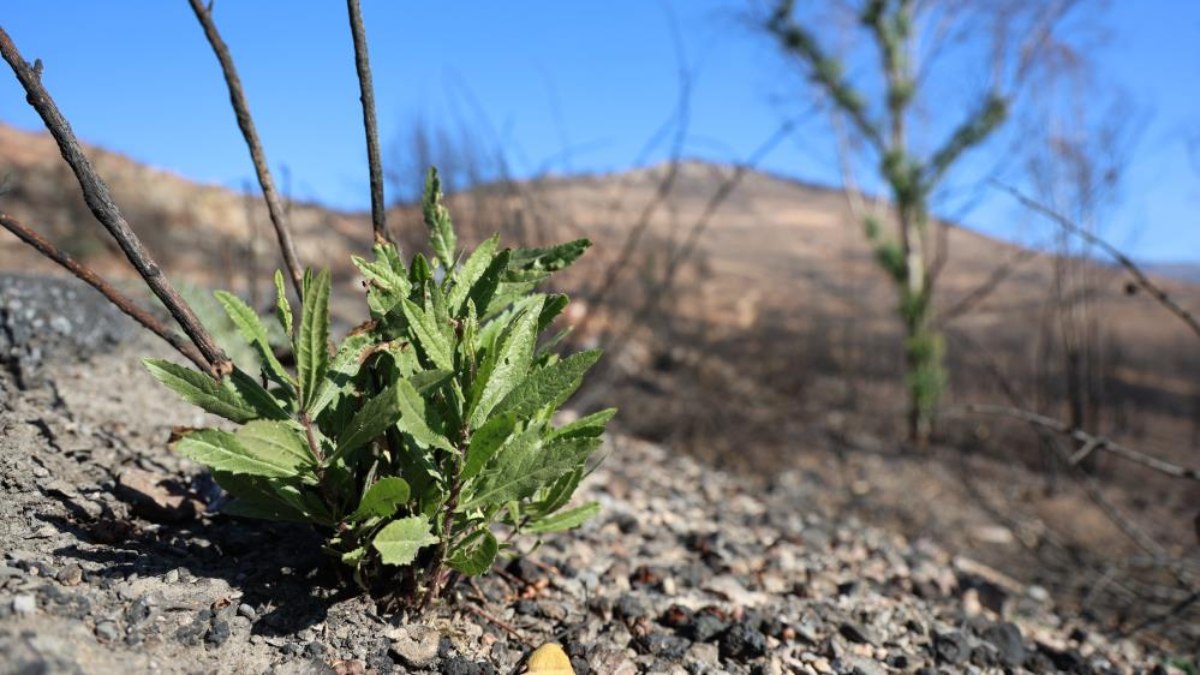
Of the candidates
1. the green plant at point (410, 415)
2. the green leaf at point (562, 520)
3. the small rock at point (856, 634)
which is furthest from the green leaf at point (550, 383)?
the small rock at point (856, 634)

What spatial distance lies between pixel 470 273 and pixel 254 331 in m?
0.36

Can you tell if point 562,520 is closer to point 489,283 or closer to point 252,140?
point 489,283

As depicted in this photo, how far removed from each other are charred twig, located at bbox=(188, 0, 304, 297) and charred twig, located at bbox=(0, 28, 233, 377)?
0.22 meters

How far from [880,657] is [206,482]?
4.91 ft

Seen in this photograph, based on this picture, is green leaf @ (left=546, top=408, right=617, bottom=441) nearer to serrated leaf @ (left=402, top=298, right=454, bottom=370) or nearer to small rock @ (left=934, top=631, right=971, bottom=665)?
serrated leaf @ (left=402, top=298, right=454, bottom=370)

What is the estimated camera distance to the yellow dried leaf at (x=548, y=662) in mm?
1521

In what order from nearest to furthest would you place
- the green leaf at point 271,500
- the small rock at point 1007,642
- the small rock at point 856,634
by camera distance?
1. the green leaf at point 271,500
2. the small rock at point 856,634
3. the small rock at point 1007,642

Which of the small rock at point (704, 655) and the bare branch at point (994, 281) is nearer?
the small rock at point (704, 655)

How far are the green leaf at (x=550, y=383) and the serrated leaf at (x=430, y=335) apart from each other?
0.12 meters

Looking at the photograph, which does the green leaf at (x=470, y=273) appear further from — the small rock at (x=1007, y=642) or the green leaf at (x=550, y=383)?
the small rock at (x=1007, y=642)

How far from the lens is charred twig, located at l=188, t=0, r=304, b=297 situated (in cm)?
163

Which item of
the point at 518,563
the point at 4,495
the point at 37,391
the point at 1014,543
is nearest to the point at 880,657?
the point at 518,563

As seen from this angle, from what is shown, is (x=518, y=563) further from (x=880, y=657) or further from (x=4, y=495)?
(x=4, y=495)

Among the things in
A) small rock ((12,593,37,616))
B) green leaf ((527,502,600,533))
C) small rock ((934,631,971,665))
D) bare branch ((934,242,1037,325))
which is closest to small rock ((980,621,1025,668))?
small rock ((934,631,971,665))
